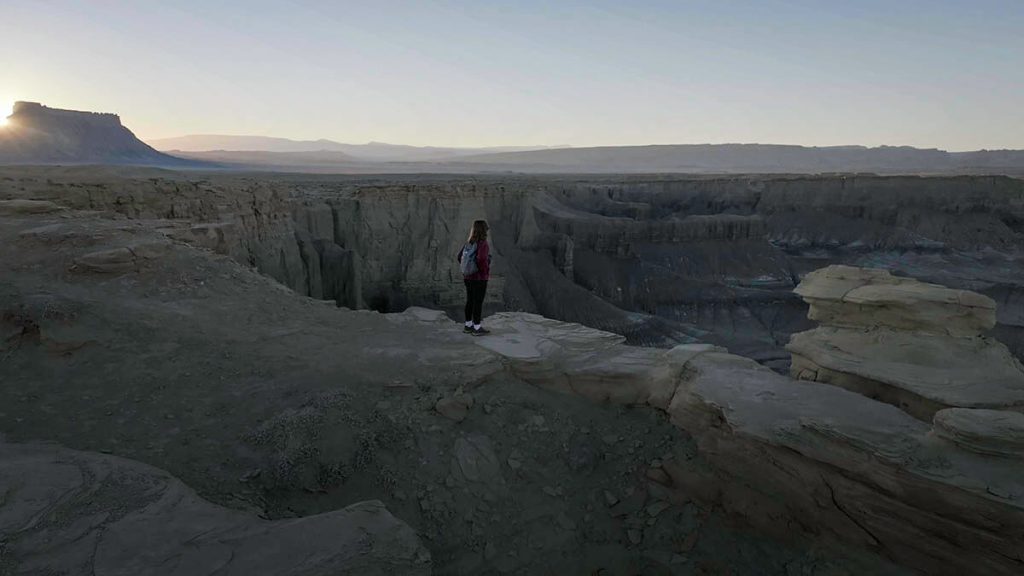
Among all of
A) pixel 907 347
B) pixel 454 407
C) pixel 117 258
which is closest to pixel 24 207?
pixel 117 258

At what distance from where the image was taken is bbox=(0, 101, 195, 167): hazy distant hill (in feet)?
174

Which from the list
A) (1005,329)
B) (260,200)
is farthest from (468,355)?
(1005,329)

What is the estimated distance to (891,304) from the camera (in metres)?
6.76

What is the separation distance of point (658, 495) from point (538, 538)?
47.0 inches

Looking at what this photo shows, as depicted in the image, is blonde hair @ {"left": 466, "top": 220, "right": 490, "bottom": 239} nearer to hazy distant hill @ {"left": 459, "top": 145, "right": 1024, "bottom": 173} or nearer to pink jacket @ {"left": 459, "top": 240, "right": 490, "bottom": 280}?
pink jacket @ {"left": 459, "top": 240, "right": 490, "bottom": 280}

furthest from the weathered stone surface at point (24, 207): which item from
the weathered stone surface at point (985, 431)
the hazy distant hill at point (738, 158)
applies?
the hazy distant hill at point (738, 158)

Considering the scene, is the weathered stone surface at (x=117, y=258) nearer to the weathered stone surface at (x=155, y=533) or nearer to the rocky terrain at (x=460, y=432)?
the rocky terrain at (x=460, y=432)

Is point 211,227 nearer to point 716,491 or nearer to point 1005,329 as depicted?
point 716,491

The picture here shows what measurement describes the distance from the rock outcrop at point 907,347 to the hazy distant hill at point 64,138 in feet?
209

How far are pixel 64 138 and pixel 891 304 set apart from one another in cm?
7473

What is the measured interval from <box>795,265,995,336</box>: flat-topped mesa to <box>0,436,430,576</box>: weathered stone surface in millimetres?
6296

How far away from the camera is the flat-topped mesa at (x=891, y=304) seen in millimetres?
6363

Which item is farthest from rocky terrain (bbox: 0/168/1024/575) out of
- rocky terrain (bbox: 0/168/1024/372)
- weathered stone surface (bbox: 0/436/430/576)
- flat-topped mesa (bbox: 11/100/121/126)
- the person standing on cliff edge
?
flat-topped mesa (bbox: 11/100/121/126)

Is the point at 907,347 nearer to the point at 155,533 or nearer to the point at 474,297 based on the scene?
the point at 474,297
